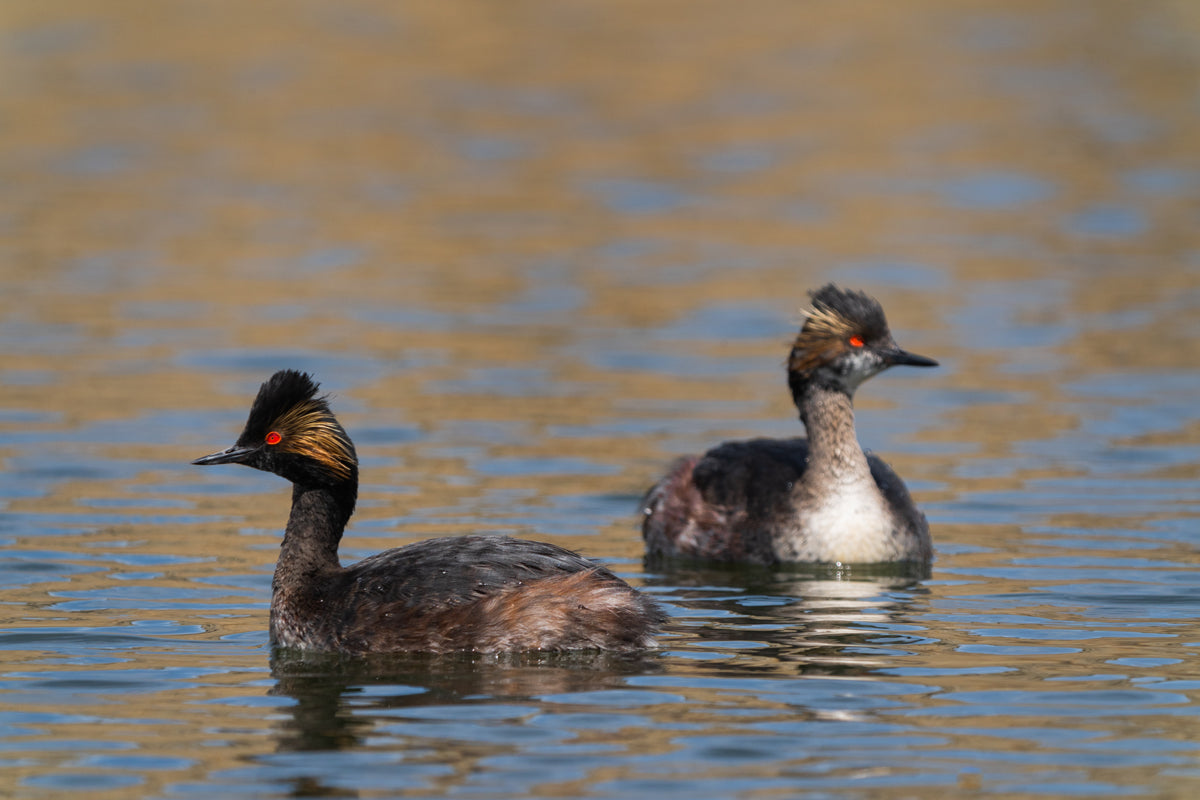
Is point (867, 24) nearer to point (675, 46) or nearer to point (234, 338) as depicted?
point (675, 46)

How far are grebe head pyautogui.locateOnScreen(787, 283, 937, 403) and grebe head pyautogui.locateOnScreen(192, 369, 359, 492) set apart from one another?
11.9 ft

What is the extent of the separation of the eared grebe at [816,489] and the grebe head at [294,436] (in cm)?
320

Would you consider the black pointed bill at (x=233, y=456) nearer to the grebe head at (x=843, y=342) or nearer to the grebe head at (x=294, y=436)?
the grebe head at (x=294, y=436)

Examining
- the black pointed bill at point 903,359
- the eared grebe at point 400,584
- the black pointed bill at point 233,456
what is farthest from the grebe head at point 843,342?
the black pointed bill at point 233,456

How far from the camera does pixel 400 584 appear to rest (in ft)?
34.4

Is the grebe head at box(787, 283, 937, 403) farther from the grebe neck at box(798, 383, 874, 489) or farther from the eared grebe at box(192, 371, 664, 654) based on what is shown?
the eared grebe at box(192, 371, 664, 654)

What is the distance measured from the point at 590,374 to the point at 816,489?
6.60 metres

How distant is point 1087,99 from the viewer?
135 feet

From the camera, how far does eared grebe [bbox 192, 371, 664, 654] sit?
10.3 metres

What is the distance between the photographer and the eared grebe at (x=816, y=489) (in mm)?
13047

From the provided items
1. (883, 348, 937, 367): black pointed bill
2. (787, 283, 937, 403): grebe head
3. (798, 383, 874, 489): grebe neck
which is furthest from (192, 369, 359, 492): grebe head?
(883, 348, 937, 367): black pointed bill

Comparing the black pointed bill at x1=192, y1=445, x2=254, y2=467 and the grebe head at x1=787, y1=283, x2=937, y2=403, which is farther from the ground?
the grebe head at x1=787, y1=283, x2=937, y2=403

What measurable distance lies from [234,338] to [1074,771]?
13671mm

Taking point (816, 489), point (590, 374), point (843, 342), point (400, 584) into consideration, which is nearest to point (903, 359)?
point (843, 342)
